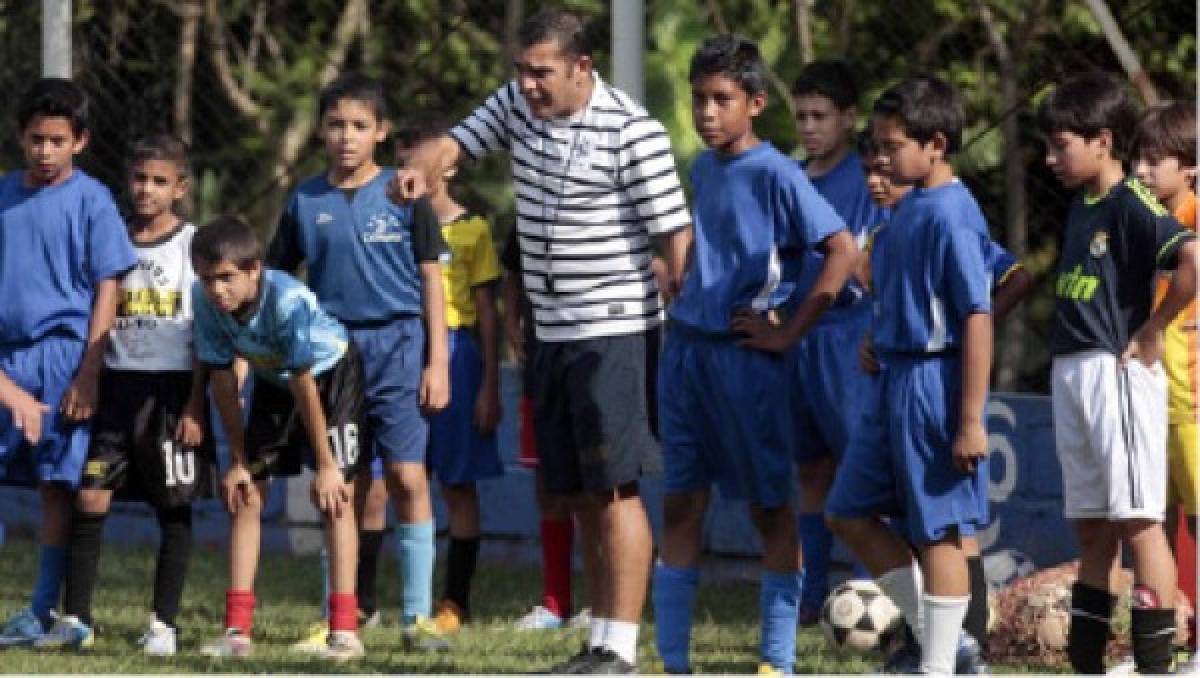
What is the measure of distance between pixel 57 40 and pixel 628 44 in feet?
7.87

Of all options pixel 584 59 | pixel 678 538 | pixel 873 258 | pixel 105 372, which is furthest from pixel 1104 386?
pixel 105 372

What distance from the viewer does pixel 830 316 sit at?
27.4ft

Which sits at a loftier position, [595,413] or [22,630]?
[595,413]

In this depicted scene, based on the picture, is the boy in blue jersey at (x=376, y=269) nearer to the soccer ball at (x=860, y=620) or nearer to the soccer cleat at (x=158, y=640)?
the soccer cleat at (x=158, y=640)

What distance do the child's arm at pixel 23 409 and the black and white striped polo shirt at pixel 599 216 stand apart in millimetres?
1792

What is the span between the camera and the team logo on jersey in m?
7.03

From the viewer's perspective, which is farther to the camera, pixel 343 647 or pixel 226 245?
pixel 343 647

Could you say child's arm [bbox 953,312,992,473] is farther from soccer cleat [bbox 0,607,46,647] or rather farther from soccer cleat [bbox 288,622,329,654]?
soccer cleat [bbox 0,607,46,647]

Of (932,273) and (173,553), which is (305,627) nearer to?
(173,553)

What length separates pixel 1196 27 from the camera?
9.03m

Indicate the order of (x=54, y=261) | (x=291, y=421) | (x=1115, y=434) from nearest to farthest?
(x=1115, y=434) → (x=291, y=421) → (x=54, y=261)

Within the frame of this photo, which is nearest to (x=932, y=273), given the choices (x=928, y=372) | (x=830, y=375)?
(x=928, y=372)

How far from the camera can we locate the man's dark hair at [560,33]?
6852 millimetres

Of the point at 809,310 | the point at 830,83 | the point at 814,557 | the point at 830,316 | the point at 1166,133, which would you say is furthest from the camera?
the point at 814,557
